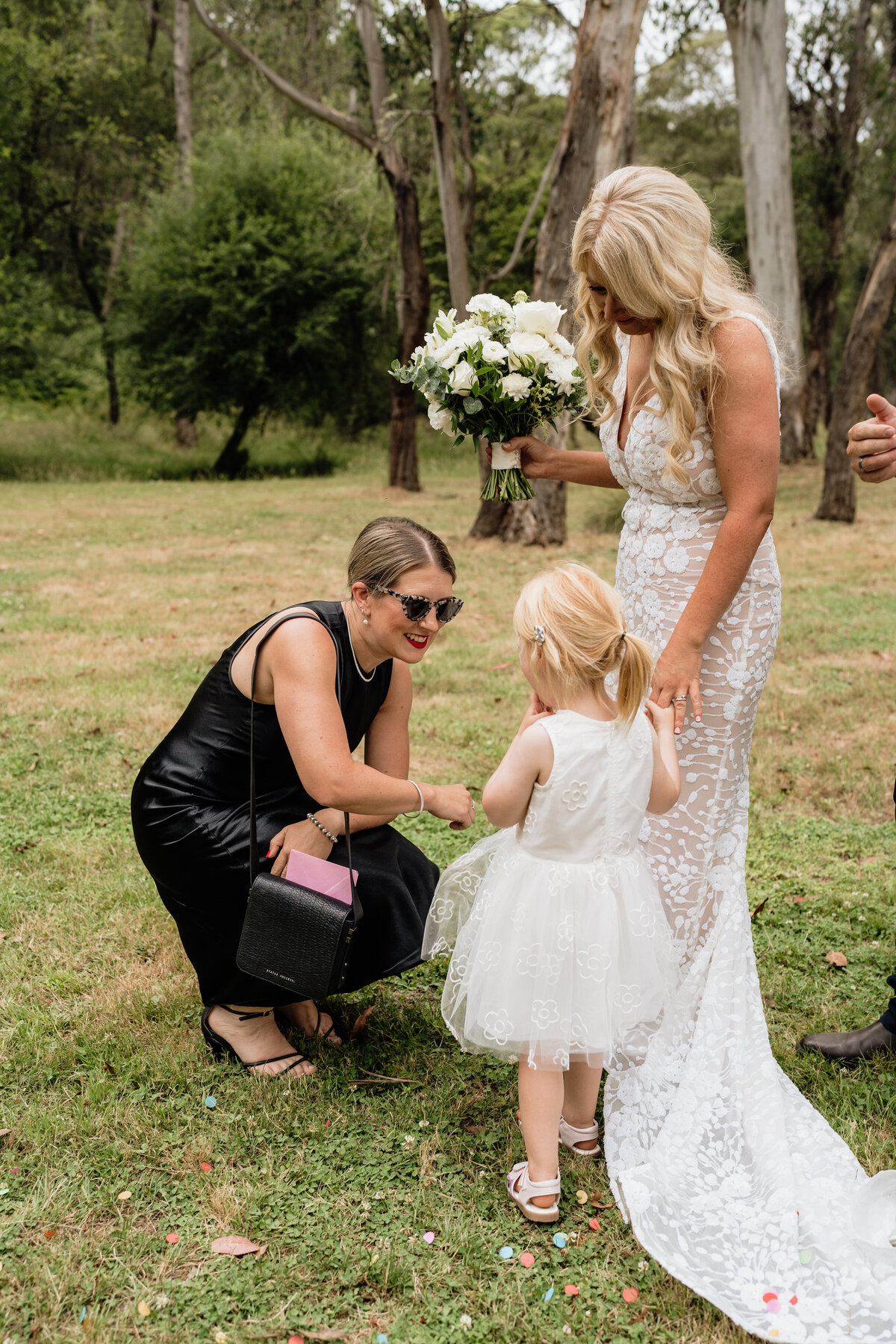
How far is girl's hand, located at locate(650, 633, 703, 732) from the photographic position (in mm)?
2609

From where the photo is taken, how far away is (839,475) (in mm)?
13172

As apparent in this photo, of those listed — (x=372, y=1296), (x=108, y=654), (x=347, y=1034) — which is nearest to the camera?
(x=372, y=1296)

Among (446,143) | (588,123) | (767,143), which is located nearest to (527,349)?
(588,123)

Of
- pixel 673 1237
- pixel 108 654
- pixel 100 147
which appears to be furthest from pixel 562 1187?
pixel 100 147

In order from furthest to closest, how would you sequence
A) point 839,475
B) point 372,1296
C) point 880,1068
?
point 839,475 → point 880,1068 → point 372,1296

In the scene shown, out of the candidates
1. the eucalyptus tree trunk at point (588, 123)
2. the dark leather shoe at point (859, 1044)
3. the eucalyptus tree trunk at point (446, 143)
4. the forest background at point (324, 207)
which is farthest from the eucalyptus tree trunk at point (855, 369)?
the dark leather shoe at point (859, 1044)

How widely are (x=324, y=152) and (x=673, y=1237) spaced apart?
25424 mm

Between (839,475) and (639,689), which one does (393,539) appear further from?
(839,475)

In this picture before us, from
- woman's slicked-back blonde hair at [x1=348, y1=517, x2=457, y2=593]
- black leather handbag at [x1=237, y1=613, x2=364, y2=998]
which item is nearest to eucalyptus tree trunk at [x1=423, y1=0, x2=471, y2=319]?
woman's slicked-back blonde hair at [x1=348, y1=517, x2=457, y2=593]

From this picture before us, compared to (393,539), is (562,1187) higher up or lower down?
lower down

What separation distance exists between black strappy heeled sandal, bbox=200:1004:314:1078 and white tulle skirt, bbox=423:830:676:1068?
766 mm

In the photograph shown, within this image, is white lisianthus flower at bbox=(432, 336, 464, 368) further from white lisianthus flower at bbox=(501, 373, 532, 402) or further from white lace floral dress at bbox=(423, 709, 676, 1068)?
white lace floral dress at bbox=(423, 709, 676, 1068)

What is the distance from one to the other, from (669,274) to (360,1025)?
2391 millimetres

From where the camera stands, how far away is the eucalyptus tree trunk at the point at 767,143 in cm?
1628
